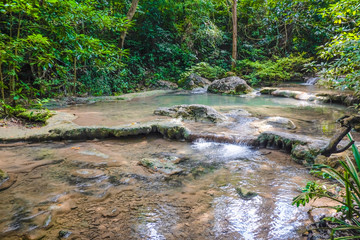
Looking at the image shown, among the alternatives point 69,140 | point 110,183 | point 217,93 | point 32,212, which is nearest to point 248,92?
point 217,93

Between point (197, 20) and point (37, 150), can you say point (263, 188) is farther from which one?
point (197, 20)

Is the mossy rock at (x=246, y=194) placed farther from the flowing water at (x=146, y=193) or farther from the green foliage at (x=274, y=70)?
the green foliage at (x=274, y=70)

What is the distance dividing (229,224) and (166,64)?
1309cm

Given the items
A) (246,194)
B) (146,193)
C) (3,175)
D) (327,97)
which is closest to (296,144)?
(246,194)

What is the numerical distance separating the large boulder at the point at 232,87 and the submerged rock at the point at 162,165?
809 centimetres

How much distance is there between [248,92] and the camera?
10.6 metres

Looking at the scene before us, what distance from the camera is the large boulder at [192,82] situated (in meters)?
12.0

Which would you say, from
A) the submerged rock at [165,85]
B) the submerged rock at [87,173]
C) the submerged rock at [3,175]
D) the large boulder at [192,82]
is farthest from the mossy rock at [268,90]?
the submerged rock at [3,175]

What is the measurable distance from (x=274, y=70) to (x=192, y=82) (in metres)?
4.82

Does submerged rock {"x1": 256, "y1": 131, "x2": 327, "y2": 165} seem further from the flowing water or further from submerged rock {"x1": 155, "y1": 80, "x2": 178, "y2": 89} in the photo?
submerged rock {"x1": 155, "y1": 80, "x2": 178, "y2": 89}

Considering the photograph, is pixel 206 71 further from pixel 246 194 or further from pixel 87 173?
pixel 246 194

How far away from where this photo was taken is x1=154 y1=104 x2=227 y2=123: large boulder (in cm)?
520

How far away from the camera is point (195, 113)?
5.48 meters

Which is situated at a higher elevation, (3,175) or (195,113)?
(195,113)
